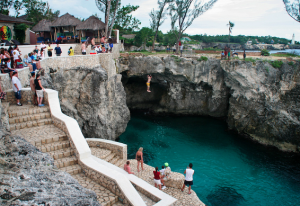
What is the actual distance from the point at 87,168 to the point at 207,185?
10.2 meters

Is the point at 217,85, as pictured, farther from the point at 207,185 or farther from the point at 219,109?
the point at 207,185

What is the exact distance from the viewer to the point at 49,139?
23.9 feet

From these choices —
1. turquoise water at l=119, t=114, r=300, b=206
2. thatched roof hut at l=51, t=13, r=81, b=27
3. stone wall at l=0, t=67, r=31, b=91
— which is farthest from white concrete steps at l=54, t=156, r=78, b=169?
thatched roof hut at l=51, t=13, r=81, b=27

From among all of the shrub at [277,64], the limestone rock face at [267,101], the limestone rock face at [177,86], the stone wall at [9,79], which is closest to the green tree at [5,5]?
the limestone rock face at [177,86]

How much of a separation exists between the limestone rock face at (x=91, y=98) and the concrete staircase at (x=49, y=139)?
523 cm

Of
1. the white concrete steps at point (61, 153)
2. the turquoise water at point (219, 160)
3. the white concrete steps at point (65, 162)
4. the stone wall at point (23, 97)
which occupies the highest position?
the stone wall at point (23, 97)

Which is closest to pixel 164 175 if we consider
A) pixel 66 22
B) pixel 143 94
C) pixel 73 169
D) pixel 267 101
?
pixel 73 169

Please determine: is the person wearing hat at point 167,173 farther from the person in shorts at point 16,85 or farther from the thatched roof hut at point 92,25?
the thatched roof hut at point 92,25

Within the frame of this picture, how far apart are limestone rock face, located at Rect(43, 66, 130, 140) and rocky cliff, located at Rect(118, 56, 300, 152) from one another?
20.8ft

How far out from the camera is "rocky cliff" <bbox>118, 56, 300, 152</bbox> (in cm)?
1944

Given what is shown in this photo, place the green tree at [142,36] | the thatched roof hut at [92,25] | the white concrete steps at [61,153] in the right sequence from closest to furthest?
1. the white concrete steps at [61,153]
2. the thatched roof hut at [92,25]
3. the green tree at [142,36]

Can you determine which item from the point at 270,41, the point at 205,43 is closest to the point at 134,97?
the point at 205,43

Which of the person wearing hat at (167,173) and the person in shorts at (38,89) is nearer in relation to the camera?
the person in shorts at (38,89)

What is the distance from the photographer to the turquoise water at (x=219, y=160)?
44.0ft
